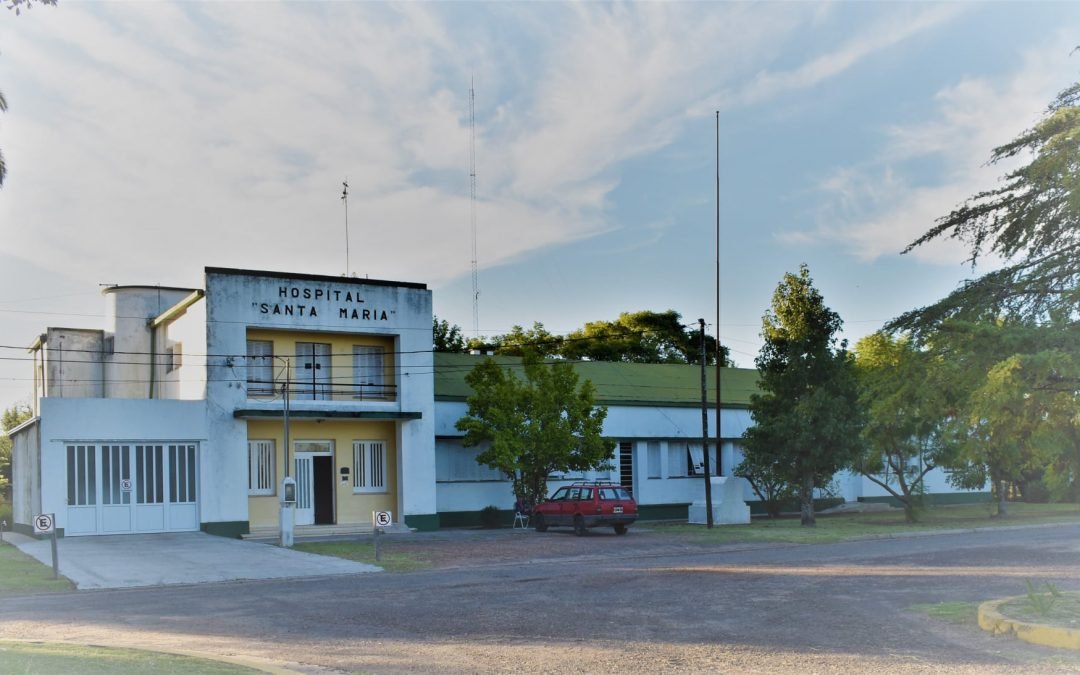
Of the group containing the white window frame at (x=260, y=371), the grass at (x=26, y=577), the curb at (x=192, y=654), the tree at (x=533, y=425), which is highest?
the white window frame at (x=260, y=371)

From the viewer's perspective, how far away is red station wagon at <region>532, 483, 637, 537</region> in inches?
1259

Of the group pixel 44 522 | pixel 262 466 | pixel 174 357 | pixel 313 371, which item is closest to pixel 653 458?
pixel 313 371

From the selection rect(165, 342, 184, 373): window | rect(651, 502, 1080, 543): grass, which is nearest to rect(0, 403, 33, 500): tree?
rect(165, 342, 184, 373): window

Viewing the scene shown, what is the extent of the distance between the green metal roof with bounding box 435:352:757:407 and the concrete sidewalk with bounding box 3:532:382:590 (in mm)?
11329

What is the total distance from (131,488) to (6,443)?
37.0 meters

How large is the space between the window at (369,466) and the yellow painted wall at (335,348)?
1664 mm

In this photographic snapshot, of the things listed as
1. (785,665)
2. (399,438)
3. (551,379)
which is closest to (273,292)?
(399,438)

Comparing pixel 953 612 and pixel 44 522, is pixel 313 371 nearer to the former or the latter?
pixel 44 522

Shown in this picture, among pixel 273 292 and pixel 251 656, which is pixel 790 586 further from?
pixel 273 292

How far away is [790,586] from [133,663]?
1069 centimetres

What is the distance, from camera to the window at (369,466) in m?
34.8

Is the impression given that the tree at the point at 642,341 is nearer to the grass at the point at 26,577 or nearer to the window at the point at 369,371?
the window at the point at 369,371

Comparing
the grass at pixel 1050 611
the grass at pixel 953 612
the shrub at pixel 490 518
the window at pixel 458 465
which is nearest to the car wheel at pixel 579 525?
the shrub at pixel 490 518

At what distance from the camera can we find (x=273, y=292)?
32.8m
